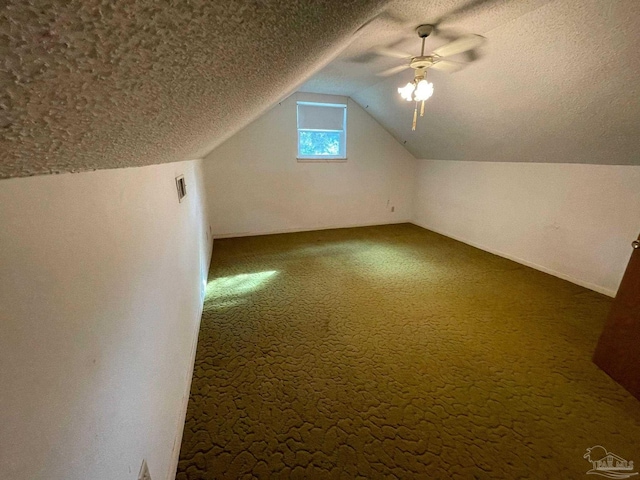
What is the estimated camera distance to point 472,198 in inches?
163

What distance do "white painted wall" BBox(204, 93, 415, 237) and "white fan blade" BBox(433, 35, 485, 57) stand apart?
252 centimetres

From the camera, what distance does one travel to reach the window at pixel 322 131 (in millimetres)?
4391

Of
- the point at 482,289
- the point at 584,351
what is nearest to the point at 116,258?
the point at 584,351

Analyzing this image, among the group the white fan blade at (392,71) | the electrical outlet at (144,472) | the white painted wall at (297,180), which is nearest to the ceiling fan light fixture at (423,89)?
the white fan blade at (392,71)

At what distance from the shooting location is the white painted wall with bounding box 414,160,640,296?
260 centimetres

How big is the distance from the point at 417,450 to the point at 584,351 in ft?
5.06

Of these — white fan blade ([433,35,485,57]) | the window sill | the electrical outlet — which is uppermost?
white fan blade ([433,35,485,57])

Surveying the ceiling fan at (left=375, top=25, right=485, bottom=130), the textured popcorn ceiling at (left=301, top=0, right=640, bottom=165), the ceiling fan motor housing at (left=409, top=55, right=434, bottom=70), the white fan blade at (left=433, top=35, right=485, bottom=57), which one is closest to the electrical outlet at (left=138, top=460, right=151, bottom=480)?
the textured popcorn ceiling at (left=301, top=0, right=640, bottom=165)

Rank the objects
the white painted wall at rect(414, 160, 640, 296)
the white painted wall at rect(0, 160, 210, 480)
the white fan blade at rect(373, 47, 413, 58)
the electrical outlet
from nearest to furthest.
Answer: the white painted wall at rect(0, 160, 210, 480), the electrical outlet, the white fan blade at rect(373, 47, 413, 58), the white painted wall at rect(414, 160, 640, 296)

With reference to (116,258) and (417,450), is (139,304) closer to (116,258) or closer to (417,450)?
(116,258)

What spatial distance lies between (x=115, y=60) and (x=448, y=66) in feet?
9.59

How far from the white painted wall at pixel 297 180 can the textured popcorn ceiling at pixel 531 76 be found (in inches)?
42.6

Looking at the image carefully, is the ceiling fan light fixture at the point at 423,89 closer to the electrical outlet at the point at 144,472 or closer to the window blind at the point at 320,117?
the electrical outlet at the point at 144,472

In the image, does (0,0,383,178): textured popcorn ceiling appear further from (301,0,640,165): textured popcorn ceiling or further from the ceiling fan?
the ceiling fan
